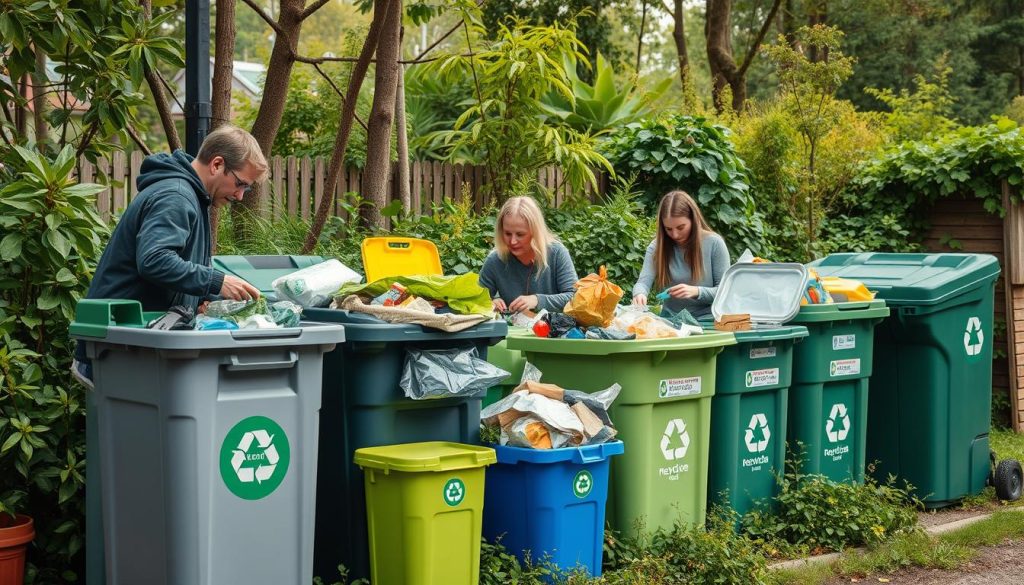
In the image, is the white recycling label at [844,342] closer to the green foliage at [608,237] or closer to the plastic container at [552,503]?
the plastic container at [552,503]

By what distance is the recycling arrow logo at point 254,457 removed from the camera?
12.6 ft

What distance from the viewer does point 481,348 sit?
4754mm

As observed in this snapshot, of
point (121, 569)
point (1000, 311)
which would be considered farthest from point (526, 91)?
point (121, 569)

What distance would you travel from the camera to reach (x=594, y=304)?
5.24 meters

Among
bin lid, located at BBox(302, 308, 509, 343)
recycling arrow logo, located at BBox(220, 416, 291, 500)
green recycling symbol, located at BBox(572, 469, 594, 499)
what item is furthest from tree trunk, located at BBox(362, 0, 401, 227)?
recycling arrow logo, located at BBox(220, 416, 291, 500)

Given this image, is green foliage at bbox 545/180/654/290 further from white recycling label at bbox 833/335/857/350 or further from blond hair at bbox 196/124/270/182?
blond hair at bbox 196/124/270/182

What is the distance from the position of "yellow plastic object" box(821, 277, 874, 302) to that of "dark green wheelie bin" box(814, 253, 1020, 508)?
0.27 m

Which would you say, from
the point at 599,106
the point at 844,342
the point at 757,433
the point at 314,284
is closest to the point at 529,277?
the point at 757,433

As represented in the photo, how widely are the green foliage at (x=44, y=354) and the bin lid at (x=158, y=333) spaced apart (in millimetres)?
714

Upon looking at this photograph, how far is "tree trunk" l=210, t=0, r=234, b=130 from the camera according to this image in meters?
6.57

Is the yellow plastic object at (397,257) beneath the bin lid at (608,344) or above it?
above

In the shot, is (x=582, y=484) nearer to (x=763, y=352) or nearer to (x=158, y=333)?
(x=763, y=352)

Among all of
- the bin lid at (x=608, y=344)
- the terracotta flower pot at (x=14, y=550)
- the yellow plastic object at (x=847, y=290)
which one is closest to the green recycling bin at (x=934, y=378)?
the yellow plastic object at (x=847, y=290)

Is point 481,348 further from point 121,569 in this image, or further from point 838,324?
point 838,324
